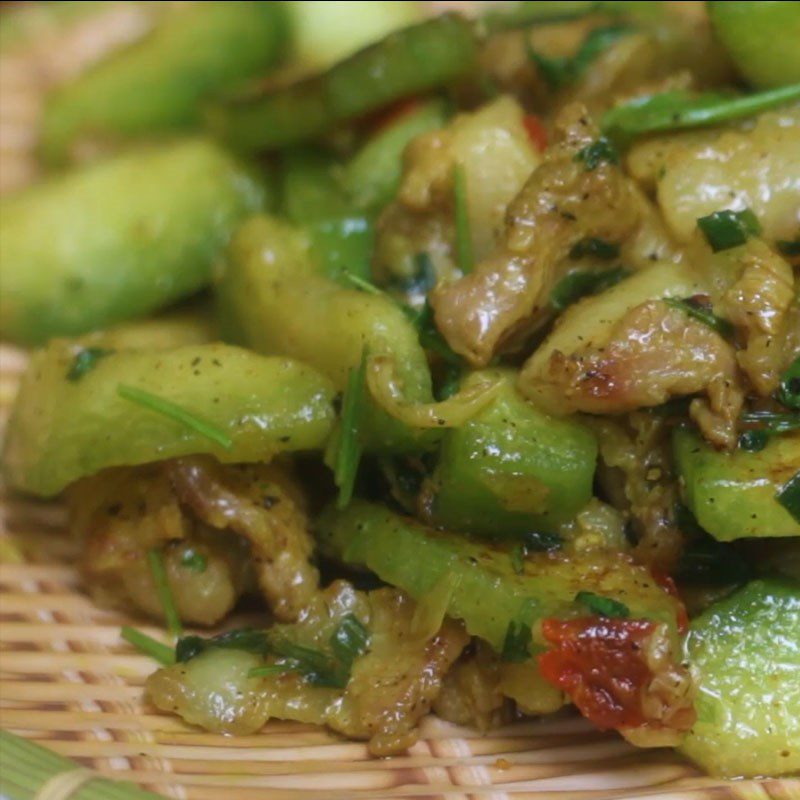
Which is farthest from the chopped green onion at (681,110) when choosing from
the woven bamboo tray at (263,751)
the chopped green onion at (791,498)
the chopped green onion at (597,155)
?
the woven bamboo tray at (263,751)

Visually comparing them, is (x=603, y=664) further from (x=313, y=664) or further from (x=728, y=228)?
(x=728, y=228)

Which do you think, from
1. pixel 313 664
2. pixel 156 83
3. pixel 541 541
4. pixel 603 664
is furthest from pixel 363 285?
pixel 156 83

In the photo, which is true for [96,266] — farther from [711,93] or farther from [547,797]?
[547,797]

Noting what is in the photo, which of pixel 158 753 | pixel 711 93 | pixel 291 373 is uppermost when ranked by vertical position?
pixel 711 93

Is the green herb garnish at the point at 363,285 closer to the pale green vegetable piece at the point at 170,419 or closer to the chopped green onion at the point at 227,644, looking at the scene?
the pale green vegetable piece at the point at 170,419

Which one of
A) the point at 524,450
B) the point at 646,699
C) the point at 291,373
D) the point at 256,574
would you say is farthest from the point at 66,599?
the point at 646,699

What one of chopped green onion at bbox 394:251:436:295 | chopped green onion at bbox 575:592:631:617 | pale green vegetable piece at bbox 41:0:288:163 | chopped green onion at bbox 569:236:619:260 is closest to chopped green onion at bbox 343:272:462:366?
chopped green onion at bbox 394:251:436:295
